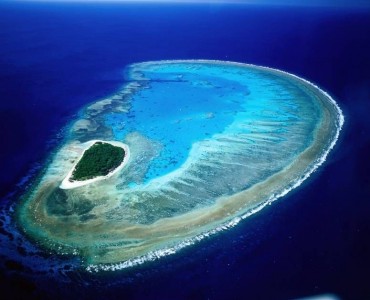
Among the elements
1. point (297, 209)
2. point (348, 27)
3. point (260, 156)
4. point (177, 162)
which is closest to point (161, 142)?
point (177, 162)

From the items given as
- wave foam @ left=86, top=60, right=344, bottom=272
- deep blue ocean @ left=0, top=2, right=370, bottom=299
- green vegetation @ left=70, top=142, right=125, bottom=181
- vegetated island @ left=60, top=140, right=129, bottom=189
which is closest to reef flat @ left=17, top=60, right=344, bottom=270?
wave foam @ left=86, top=60, right=344, bottom=272

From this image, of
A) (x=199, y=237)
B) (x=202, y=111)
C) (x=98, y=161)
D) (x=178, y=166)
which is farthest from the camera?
(x=202, y=111)

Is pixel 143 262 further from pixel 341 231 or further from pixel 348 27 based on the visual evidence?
pixel 348 27

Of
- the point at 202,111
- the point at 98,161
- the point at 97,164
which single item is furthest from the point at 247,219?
the point at 202,111

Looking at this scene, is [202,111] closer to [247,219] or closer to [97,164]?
[97,164]

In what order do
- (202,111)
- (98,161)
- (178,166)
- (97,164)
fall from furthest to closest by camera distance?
(202,111) → (178,166) → (98,161) → (97,164)

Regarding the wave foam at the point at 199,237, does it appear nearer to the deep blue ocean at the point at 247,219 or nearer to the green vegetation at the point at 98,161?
the deep blue ocean at the point at 247,219

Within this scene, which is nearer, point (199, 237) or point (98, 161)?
point (199, 237)
